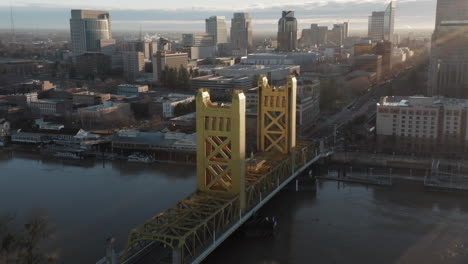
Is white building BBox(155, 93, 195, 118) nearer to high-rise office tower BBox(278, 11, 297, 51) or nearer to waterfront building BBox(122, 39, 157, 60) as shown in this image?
waterfront building BBox(122, 39, 157, 60)

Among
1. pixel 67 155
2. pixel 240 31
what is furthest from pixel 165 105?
pixel 240 31

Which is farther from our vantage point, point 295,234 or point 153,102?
point 153,102

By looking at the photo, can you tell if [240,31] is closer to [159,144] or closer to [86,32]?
[86,32]

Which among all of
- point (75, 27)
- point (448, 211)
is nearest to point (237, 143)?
point (448, 211)

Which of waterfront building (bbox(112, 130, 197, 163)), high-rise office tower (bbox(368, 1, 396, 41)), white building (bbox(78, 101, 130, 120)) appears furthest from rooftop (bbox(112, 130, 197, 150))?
high-rise office tower (bbox(368, 1, 396, 41))

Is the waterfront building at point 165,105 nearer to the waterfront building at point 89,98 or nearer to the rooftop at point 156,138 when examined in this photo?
the waterfront building at point 89,98

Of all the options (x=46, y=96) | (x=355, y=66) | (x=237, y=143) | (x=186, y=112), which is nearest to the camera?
(x=237, y=143)

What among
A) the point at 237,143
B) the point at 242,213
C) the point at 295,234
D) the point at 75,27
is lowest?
the point at 295,234

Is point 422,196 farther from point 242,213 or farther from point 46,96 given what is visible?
point 46,96
